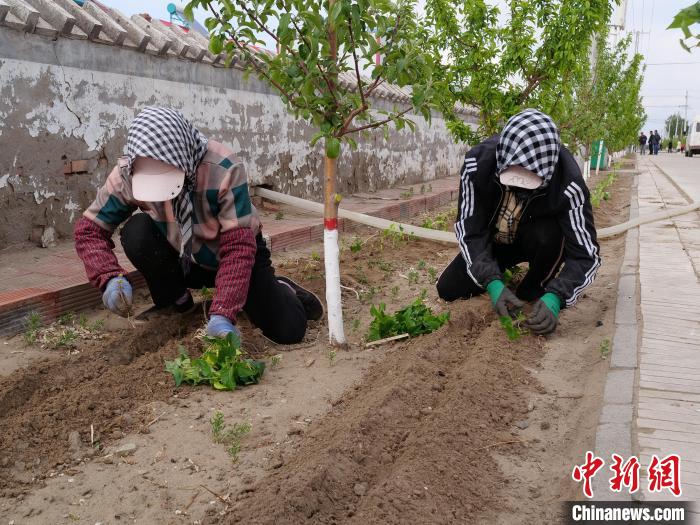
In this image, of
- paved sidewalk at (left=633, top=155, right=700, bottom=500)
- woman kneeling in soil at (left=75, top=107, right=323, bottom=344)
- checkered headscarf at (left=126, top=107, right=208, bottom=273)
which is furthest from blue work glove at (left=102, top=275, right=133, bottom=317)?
paved sidewalk at (left=633, top=155, right=700, bottom=500)

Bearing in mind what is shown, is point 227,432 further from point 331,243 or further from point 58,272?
point 58,272

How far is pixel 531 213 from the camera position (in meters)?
3.82

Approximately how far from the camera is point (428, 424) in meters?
2.60

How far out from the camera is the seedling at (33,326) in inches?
139

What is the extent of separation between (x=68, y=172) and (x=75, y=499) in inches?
133

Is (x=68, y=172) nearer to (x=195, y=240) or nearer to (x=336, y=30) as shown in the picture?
(x=195, y=240)

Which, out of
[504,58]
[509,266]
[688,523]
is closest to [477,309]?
[509,266]

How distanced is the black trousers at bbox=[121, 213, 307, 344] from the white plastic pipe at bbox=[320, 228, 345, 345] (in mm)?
214

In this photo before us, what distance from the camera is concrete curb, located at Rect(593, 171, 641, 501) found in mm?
2181

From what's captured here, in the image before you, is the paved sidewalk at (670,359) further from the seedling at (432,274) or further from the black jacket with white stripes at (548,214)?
the seedling at (432,274)

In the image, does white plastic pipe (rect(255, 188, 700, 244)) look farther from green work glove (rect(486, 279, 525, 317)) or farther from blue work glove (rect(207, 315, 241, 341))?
blue work glove (rect(207, 315, 241, 341))

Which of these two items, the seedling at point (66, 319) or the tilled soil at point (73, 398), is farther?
the seedling at point (66, 319)

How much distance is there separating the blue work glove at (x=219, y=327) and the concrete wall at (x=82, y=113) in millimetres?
2320

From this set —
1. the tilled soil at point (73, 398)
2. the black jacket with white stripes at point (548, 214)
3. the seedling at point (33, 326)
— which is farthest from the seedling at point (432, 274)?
the seedling at point (33, 326)
